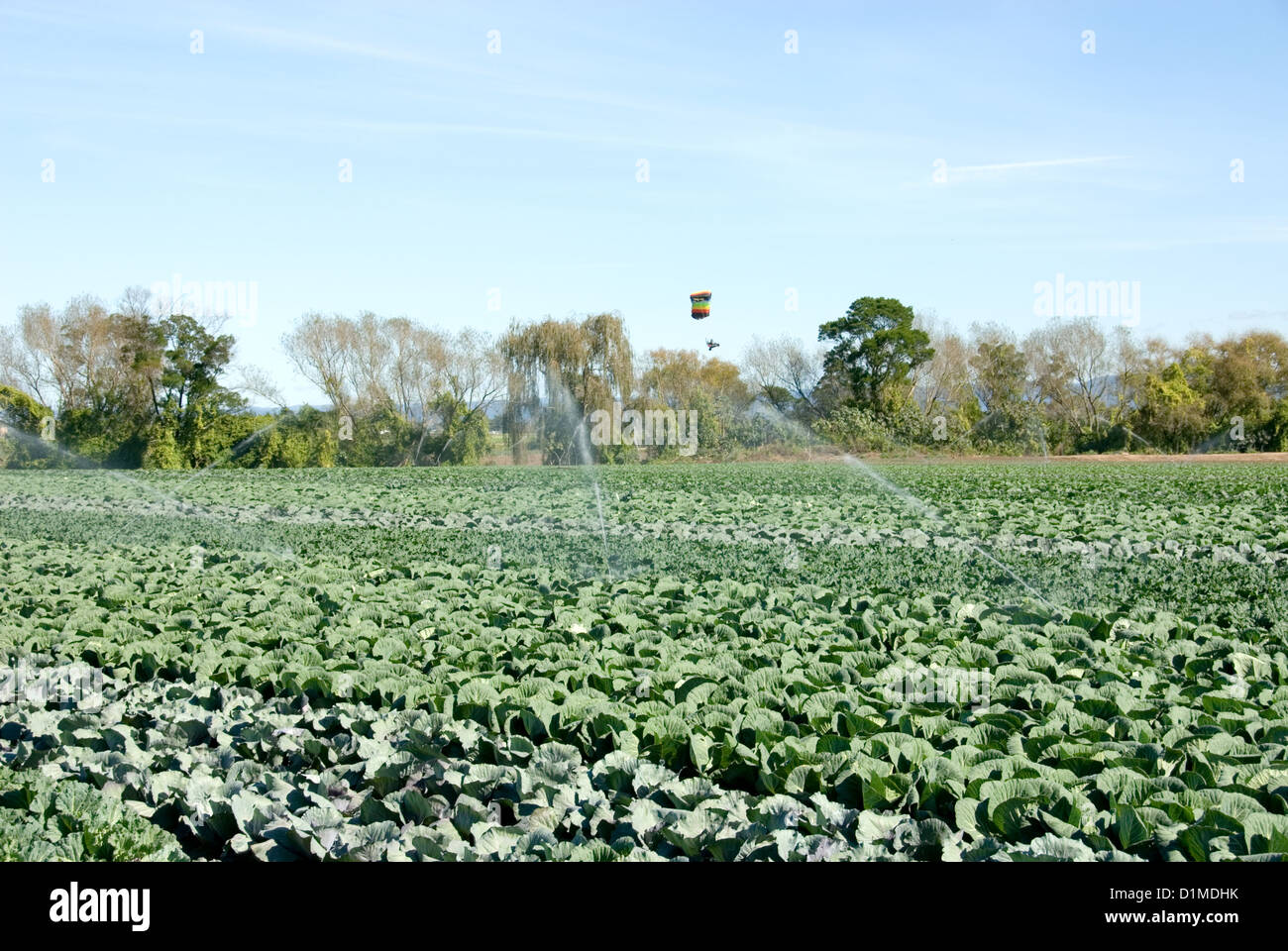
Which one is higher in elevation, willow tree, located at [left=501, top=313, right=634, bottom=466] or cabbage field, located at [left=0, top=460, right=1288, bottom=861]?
willow tree, located at [left=501, top=313, right=634, bottom=466]

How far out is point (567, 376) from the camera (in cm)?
4691

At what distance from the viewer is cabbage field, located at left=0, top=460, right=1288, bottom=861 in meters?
3.25

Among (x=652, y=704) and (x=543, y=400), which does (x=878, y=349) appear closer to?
(x=543, y=400)

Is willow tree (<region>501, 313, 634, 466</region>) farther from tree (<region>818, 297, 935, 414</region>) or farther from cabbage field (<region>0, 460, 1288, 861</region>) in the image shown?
cabbage field (<region>0, 460, 1288, 861</region>)

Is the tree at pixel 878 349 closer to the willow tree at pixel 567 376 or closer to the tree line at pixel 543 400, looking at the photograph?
the tree line at pixel 543 400

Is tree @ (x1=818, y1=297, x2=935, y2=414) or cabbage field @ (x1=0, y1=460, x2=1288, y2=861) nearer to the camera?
cabbage field @ (x1=0, y1=460, x2=1288, y2=861)

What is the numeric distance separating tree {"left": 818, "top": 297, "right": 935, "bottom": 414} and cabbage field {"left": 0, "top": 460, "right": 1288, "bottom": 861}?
41423mm

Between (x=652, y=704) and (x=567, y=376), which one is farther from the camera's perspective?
(x=567, y=376)

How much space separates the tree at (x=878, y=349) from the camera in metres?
50.8

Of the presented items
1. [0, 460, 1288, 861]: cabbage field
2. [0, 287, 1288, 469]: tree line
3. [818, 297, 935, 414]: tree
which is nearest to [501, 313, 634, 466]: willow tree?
[0, 287, 1288, 469]: tree line

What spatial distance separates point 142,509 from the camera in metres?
18.8

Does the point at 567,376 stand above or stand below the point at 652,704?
above

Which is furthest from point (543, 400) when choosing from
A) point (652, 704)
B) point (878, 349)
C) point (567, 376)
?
point (652, 704)

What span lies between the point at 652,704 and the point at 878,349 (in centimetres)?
4863
